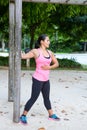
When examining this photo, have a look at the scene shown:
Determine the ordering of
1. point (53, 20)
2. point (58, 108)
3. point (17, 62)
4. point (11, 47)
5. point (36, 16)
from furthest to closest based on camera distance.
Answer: point (53, 20), point (36, 16), point (11, 47), point (58, 108), point (17, 62)

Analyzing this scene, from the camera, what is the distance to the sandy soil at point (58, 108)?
23.4ft

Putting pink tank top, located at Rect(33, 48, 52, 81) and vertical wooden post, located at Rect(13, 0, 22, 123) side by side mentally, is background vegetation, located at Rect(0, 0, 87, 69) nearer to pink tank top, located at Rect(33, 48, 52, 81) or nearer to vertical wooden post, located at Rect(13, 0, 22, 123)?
vertical wooden post, located at Rect(13, 0, 22, 123)

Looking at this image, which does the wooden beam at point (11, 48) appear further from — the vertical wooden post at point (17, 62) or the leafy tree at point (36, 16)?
the leafy tree at point (36, 16)

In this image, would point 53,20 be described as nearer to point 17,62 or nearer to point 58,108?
point 58,108

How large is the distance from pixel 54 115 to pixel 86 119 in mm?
682

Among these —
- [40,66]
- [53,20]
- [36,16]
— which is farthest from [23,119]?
[53,20]

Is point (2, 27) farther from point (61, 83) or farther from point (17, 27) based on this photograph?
point (17, 27)

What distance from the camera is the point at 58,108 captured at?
8.71m

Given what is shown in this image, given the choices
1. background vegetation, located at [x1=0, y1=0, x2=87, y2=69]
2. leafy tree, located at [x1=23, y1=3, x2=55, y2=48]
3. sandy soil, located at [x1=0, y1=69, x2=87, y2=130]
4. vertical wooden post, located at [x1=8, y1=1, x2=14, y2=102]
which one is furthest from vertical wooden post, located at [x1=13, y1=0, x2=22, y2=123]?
leafy tree, located at [x1=23, y1=3, x2=55, y2=48]

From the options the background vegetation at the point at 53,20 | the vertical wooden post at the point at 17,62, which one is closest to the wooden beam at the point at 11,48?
the vertical wooden post at the point at 17,62

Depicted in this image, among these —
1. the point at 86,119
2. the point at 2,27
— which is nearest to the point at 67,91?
the point at 86,119

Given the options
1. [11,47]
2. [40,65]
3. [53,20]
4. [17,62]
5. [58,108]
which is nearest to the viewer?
[40,65]

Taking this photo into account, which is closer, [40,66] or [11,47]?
[40,66]

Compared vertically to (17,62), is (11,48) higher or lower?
higher
